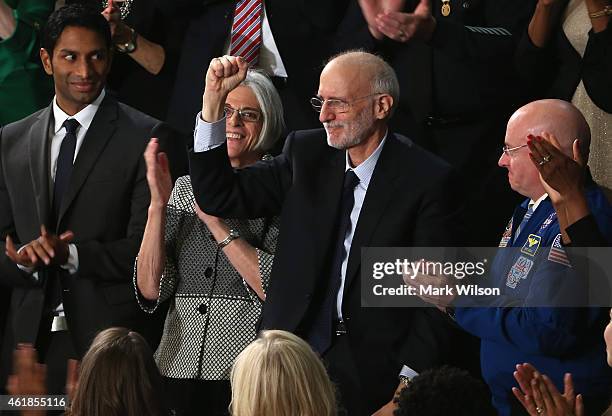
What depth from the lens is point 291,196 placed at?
4062mm

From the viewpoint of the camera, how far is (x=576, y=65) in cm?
443

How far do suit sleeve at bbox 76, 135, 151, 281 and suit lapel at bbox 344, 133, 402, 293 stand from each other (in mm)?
950

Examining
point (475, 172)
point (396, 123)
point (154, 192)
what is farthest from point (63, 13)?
point (475, 172)

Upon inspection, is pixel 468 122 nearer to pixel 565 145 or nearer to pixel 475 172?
pixel 475 172

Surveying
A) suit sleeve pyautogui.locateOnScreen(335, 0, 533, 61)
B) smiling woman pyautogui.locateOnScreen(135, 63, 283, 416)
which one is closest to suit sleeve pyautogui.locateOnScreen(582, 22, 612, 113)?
suit sleeve pyautogui.locateOnScreen(335, 0, 533, 61)

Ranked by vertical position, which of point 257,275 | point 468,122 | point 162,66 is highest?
point 162,66

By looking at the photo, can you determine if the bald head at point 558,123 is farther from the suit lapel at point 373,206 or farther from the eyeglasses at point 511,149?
the suit lapel at point 373,206

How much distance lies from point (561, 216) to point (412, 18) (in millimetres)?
1065

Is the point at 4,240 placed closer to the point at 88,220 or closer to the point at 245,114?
the point at 88,220

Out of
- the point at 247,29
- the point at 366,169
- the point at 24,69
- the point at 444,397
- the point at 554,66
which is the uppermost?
the point at 247,29

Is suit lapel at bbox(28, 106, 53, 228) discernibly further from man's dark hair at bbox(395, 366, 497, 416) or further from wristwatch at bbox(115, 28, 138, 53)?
man's dark hair at bbox(395, 366, 497, 416)

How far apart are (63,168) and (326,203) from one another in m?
1.15

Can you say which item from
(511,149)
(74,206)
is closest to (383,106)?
(511,149)

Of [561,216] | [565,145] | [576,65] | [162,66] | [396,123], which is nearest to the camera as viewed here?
[561,216]
